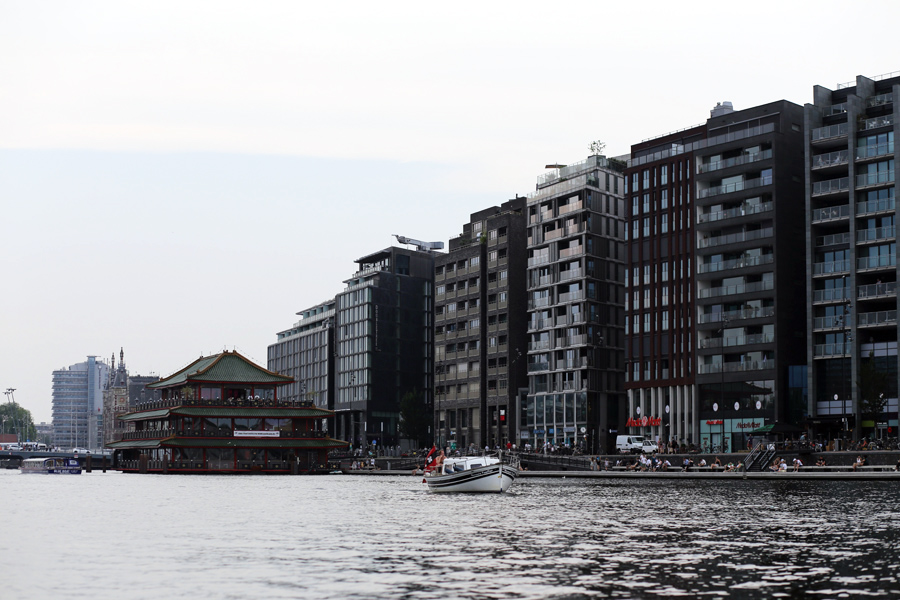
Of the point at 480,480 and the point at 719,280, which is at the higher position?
the point at 719,280

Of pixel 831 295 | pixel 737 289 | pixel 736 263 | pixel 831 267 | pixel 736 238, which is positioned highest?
pixel 736 238

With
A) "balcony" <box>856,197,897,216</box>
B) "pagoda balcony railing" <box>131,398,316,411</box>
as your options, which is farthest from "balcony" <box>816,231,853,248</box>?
"pagoda balcony railing" <box>131,398,316,411</box>

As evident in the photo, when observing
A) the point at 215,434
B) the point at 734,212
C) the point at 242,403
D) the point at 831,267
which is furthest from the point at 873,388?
the point at 215,434

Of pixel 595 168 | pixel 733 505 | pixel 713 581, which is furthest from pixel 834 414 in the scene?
pixel 713 581

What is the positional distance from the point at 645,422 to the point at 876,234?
40.4 m

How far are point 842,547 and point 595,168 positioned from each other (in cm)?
13536

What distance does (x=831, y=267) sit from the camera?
5025 inches

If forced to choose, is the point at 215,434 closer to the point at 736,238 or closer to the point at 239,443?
the point at 239,443

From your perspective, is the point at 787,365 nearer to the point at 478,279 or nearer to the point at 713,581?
the point at 478,279

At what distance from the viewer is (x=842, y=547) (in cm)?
3659

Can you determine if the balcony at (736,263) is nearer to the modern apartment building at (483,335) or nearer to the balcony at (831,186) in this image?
the balcony at (831,186)

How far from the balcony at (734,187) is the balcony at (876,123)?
12389 millimetres

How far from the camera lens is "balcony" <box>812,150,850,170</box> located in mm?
127062

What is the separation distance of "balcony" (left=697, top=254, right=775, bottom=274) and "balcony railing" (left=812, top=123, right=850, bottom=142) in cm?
1493
